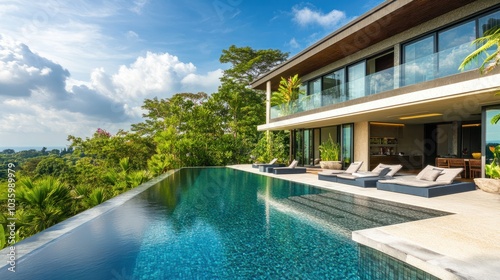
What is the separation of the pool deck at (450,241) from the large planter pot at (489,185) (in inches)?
72.3

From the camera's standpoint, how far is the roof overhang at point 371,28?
10.6 meters

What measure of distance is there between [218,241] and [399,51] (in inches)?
501

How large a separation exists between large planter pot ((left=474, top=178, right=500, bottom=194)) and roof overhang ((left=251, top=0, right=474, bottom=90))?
6.55 meters

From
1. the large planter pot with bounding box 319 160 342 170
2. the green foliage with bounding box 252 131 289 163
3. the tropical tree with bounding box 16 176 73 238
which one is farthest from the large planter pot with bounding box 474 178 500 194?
the green foliage with bounding box 252 131 289 163

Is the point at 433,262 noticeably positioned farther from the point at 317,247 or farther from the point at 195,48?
the point at 195,48

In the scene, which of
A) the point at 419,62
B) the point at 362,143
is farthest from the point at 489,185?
the point at 362,143

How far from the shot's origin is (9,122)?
10.1 meters

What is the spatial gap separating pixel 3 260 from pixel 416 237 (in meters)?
6.80

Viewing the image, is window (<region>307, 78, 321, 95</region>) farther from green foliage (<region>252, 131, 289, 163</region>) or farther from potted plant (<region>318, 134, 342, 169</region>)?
green foliage (<region>252, 131, 289, 163</region>)

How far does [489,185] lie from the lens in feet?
30.2

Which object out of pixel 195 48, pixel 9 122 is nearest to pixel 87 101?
pixel 9 122

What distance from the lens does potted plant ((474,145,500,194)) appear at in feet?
29.7

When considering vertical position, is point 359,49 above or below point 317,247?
above

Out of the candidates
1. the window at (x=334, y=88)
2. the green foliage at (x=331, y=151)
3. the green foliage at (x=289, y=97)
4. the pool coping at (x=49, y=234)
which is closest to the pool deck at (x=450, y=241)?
the pool coping at (x=49, y=234)
